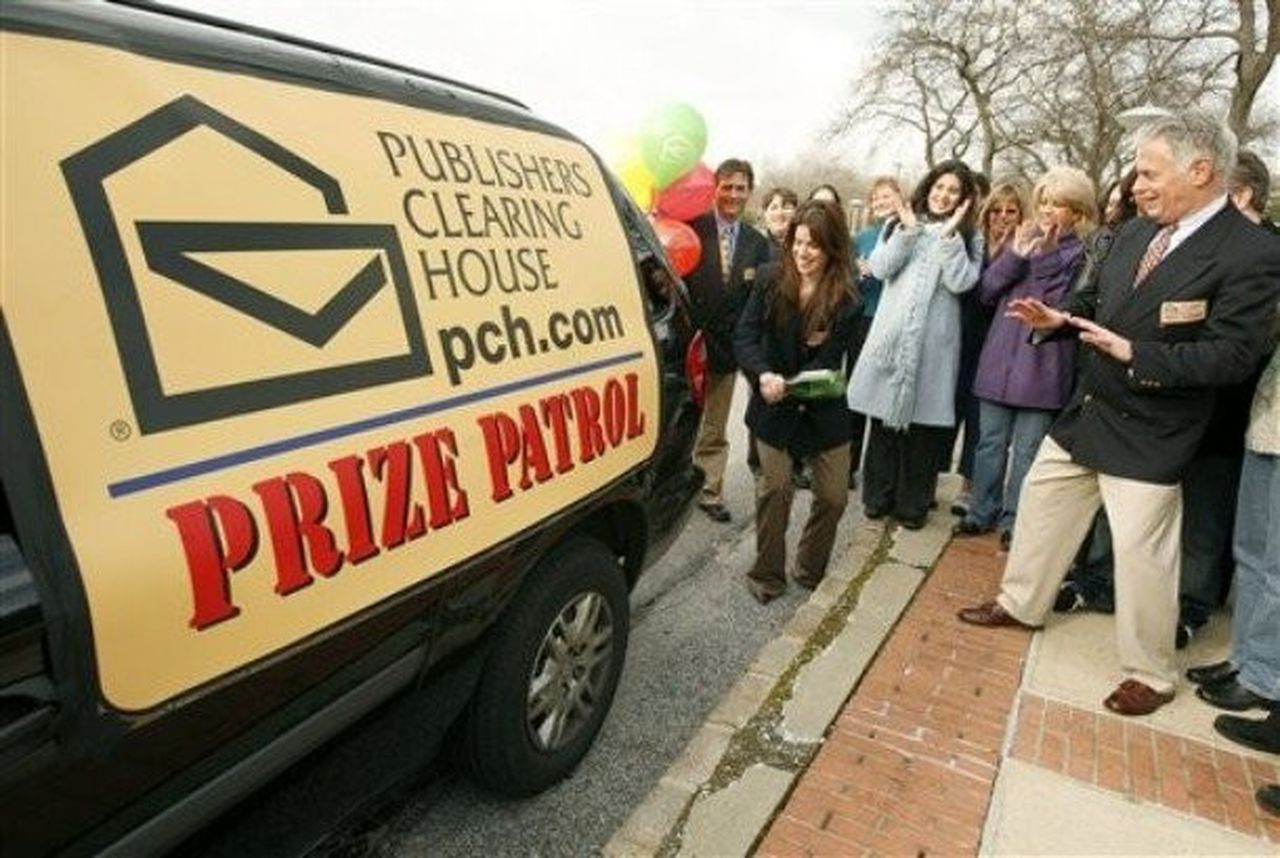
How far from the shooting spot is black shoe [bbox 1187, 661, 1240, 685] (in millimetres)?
3152

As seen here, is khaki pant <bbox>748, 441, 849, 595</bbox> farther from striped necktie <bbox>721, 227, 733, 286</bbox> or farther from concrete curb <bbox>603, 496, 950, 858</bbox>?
striped necktie <bbox>721, 227, 733, 286</bbox>

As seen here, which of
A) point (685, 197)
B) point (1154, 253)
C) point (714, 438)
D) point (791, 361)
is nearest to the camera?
point (1154, 253)

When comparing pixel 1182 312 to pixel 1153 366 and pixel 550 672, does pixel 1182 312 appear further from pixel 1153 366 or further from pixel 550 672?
pixel 550 672

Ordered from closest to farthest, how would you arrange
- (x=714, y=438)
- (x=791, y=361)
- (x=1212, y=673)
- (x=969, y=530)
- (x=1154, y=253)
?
1. (x=1154, y=253)
2. (x=1212, y=673)
3. (x=791, y=361)
4. (x=969, y=530)
5. (x=714, y=438)

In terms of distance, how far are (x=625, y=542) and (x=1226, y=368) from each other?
1.96m

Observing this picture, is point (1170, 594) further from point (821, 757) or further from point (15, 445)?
point (15, 445)

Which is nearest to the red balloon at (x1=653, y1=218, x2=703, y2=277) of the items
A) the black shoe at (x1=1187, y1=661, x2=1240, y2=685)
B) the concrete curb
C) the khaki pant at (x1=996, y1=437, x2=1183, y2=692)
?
the concrete curb

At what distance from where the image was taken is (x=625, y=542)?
279 cm

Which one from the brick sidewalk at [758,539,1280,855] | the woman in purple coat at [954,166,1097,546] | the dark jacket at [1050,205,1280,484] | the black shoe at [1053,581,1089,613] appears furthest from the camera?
the woman in purple coat at [954,166,1097,546]

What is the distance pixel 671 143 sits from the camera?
465 centimetres

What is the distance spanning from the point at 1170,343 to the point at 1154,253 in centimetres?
33

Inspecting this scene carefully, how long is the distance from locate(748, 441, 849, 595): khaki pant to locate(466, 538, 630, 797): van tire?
1.25m

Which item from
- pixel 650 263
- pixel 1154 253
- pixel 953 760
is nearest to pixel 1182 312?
pixel 1154 253

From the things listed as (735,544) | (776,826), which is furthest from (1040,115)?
(776,826)
